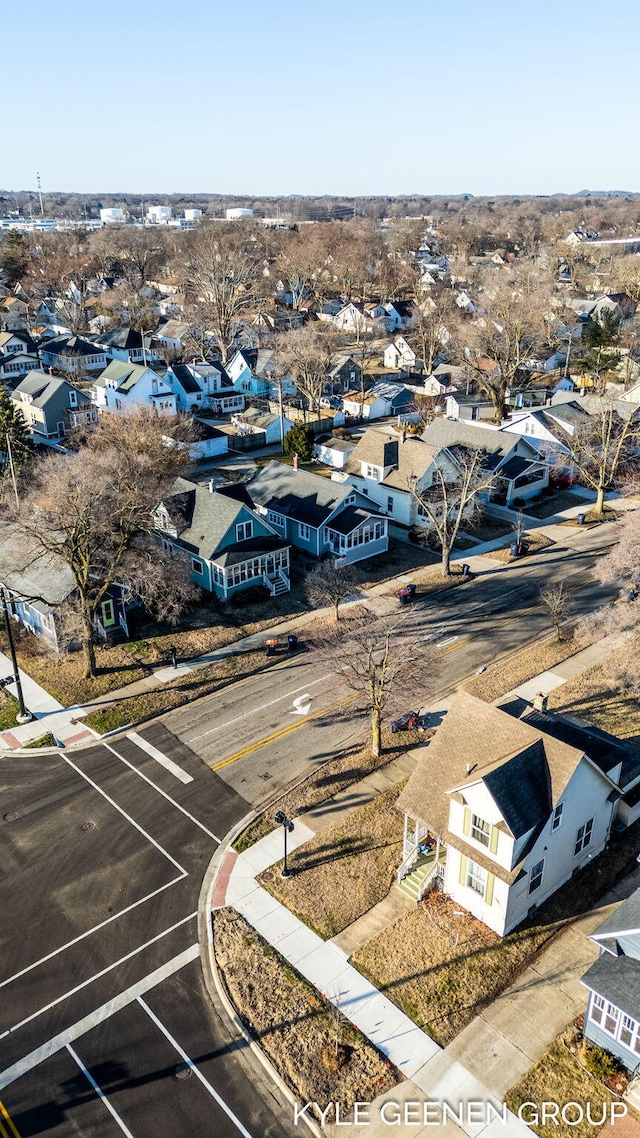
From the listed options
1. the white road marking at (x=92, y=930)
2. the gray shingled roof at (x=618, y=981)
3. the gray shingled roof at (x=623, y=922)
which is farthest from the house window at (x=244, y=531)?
the gray shingled roof at (x=618, y=981)

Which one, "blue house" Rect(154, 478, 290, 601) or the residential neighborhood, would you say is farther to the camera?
"blue house" Rect(154, 478, 290, 601)

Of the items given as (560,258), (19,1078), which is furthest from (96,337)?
(560,258)

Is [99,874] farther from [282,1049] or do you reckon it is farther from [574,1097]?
[574,1097]

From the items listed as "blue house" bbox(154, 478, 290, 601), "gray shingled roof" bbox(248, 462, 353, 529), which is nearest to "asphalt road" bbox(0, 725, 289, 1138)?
"blue house" bbox(154, 478, 290, 601)

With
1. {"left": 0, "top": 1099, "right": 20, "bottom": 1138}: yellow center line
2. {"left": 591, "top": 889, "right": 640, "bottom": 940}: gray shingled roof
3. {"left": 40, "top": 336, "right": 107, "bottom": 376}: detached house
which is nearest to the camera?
{"left": 0, "top": 1099, "right": 20, "bottom": 1138}: yellow center line

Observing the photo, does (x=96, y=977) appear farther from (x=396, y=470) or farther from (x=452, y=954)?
(x=396, y=470)

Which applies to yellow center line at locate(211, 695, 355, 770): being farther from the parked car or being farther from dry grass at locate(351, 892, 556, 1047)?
dry grass at locate(351, 892, 556, 1047)

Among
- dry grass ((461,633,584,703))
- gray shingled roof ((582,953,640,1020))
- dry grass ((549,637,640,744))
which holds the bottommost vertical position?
dry grass ((549,637,640,744))
